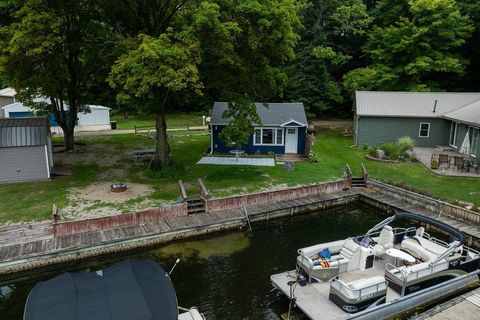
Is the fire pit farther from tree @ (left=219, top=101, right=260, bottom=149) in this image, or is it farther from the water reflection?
tree @ (left=219, top=101, right=260, bottom=149)

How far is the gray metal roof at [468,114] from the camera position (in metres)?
25.2

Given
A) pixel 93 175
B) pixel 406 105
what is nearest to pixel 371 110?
pixel 406 105

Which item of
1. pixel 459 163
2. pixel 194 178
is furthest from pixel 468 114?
pixel 194 178

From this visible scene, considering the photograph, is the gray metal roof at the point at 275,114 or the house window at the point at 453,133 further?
the house window at the point at 453,133

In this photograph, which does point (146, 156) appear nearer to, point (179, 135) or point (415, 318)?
point (179, 135)

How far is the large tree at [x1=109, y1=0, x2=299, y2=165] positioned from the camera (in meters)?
17.1

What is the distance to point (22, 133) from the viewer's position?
66.4ft

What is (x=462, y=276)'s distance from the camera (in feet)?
41.2

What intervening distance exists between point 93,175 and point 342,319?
1712 centimetres

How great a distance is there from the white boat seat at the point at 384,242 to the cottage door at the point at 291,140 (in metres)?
14.7

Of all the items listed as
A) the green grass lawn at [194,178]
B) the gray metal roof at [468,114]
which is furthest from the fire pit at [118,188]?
the gray metal roof at [468,114]

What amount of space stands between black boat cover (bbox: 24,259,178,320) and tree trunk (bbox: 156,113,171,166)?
40.7 ft

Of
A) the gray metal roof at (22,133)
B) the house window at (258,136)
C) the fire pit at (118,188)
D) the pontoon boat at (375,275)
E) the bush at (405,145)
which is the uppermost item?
the gray metal roof at (22,133)

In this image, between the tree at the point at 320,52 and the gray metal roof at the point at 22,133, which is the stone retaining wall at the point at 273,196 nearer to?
the gray metal roof at the point at 22,133
